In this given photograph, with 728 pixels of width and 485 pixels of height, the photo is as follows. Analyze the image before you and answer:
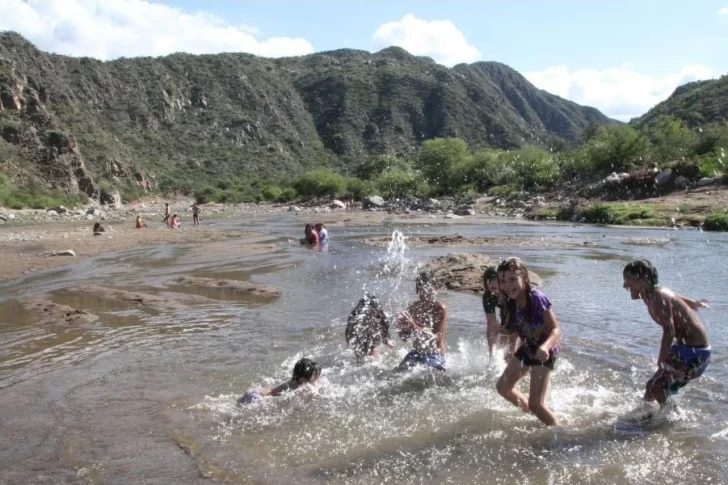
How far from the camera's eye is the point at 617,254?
1948 centimetres

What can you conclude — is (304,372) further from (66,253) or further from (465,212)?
(465,212)

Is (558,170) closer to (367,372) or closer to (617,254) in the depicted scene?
(617,254)

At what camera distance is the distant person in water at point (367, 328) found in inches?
315

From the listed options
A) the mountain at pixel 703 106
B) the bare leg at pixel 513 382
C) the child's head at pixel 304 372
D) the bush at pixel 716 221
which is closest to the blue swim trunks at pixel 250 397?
the child's head at pixel 304 372

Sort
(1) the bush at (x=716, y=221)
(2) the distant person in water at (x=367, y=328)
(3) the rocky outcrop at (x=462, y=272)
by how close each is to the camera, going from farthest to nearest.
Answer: (1) the bush at (x=716, y=221)
(3) the rocky outcrop at (x=462, y=272)
(2) the distant person in water at (x=367, y=328)

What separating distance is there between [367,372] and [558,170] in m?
52.0

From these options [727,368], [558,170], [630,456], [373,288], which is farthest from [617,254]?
[558,170]

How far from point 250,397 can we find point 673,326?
4214 mm

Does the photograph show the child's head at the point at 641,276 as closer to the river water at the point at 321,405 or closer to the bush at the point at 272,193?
the river water at the point at 321,405

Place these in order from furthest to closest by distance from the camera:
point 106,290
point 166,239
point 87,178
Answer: point 87,178 < point 166,239 < point 106,290

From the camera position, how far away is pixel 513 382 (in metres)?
5.82

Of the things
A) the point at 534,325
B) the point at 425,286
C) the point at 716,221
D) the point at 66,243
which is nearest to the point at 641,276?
the point at 534,325

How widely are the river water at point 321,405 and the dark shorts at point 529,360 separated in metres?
0.64

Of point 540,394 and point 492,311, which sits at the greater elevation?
point 492,311
